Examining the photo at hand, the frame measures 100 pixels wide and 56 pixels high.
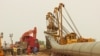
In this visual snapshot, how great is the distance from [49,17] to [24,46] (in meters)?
8.85

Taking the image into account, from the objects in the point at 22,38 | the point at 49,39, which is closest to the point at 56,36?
the point at 49,39

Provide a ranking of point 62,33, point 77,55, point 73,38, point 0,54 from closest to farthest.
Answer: point 77,55 < point 0,54 < point 73,38 < point 62,33

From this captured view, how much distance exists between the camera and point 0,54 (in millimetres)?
41844

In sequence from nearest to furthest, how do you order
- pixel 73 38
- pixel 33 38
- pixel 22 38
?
pixel 73 38 → pixel 33 38 → pixel 22 38

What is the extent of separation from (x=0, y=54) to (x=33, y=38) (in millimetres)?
24628

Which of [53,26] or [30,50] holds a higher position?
[53,26]

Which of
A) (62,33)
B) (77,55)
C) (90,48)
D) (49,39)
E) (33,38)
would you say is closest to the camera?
(90,48)

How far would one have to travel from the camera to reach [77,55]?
21328 millimetres

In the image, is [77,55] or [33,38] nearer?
[77,55]

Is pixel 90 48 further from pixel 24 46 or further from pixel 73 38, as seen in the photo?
pixel 24 46

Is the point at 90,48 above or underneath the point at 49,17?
underneath

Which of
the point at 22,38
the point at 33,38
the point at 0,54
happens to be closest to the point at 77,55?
the point at 0,54

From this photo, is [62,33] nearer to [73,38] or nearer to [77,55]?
[73,38]

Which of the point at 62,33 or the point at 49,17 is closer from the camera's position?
the point at 62,33
